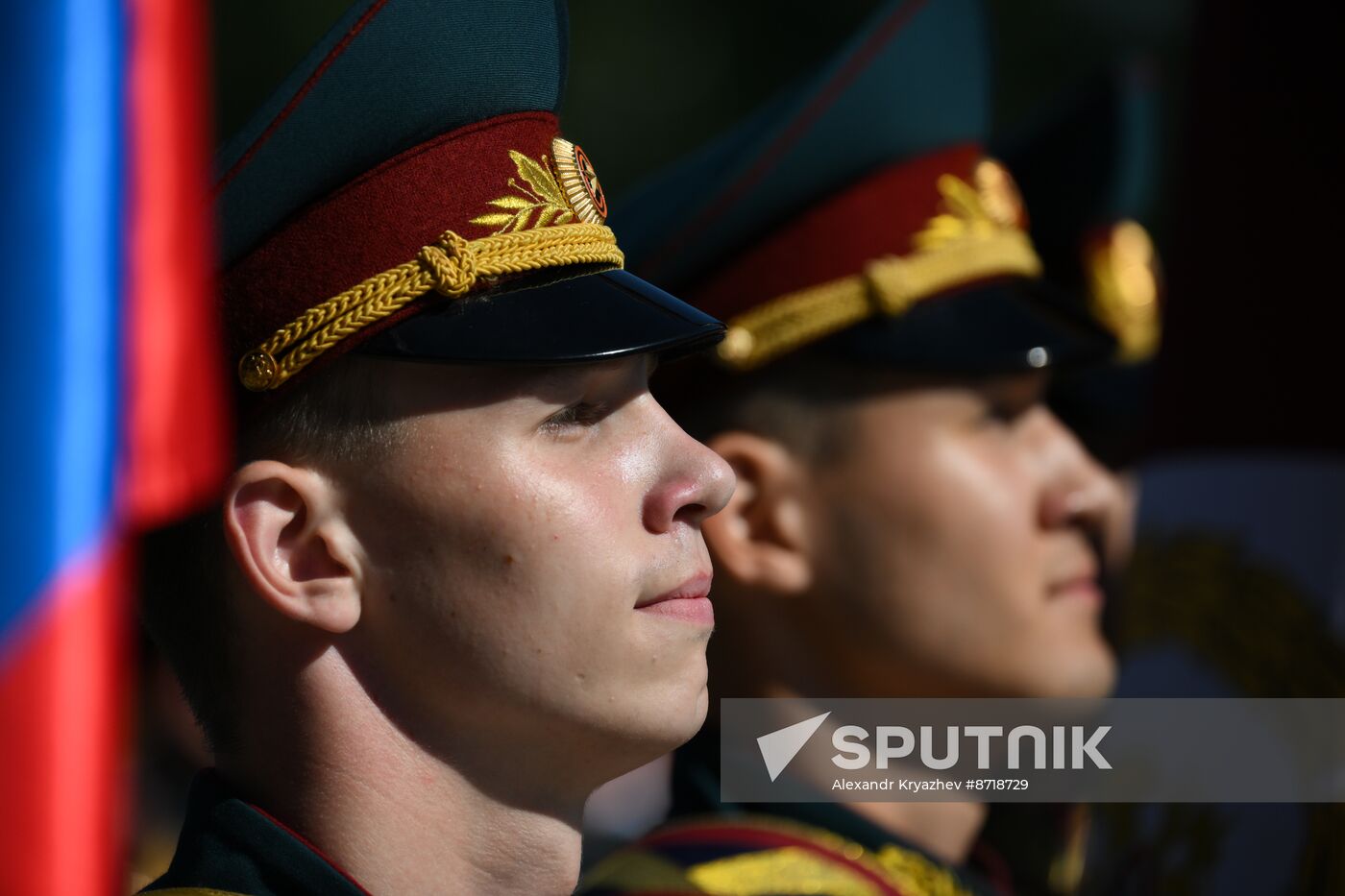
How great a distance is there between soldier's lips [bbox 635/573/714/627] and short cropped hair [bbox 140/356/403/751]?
0.37 m

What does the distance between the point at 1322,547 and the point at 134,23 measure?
9.11ft

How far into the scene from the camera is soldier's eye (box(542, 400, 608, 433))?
202 cm

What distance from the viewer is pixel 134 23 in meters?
1.39

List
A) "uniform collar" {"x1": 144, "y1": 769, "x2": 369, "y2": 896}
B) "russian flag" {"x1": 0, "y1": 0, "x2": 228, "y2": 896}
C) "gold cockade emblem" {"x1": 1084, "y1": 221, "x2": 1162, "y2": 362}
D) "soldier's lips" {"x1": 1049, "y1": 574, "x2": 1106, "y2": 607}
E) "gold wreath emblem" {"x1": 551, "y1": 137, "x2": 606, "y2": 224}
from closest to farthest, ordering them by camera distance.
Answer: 1. "russian flag" {"x1": 0, "y1": 0, "x2": 228, "y2": 896}
2. "uniform collar" {"x1": 144, "y1": 769, "x2": 369, "y2": 896}
3. "gold wreath emblem" {"x1": 551, "y1": 137, "x2": 606, "y2": 224}
4. "soldier's lips" {"x1": 1049, "y1": 574, "x2": 1106, "y2": 607}
5. "gold cockade emblem" {"x1": 1084, "y1": 221, "x2": 1162, "y2": 362}

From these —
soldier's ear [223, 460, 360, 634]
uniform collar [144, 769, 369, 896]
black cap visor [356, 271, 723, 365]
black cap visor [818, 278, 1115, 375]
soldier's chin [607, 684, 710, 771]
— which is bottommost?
uniform collar [144, 769, 369, 896]

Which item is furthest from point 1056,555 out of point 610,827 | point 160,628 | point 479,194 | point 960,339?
point 610,827

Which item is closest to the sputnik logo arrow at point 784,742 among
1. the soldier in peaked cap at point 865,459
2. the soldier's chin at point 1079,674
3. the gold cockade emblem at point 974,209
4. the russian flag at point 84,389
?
the soldier in peaked cap at point 865,459

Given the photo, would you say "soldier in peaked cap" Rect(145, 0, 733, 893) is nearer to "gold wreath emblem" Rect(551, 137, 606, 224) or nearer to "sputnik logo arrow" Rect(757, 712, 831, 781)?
"gold wreath emblem" Rect(551, 137, 606, 224)

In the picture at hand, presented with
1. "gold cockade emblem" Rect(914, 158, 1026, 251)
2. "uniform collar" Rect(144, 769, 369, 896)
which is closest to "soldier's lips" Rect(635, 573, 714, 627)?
"uniform collar" Rect(144, 769, 369, 896)

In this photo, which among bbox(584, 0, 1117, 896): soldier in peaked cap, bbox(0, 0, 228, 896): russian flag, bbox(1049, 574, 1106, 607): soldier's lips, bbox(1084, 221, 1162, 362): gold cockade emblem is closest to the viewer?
bbox(0, 0, 228, 896): russian flag

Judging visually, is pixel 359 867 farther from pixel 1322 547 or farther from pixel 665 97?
pixel 665 97

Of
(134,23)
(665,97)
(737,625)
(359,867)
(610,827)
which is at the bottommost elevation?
(610,827)

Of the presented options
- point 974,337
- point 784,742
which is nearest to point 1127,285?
point 974,337

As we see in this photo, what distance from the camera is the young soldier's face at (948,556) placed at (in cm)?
299
